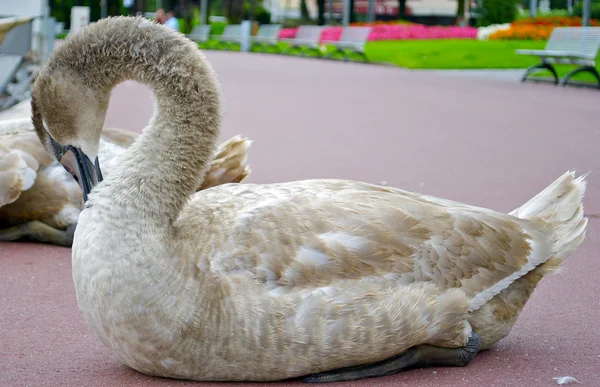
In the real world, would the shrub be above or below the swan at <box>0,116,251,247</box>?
above

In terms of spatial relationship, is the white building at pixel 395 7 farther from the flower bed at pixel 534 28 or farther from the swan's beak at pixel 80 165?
the swan's beak at pixel 80 165

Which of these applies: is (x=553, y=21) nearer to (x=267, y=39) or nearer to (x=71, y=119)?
(x=267, y=39)

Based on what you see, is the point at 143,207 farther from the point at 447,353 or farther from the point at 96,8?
the point at 96,8

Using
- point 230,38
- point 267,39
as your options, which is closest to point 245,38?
point 267,39

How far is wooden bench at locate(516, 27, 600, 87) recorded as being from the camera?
1739cm

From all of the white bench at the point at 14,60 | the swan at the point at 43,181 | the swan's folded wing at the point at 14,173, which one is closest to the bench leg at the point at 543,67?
the white bench at the point at 14,60

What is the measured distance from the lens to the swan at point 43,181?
17.8ft

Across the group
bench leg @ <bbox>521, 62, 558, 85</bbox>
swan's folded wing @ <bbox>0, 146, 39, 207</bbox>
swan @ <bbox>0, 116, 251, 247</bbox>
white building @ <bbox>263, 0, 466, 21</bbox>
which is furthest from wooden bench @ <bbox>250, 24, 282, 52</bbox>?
swan's folded wing @ <bbox>0, 146, 39, 207</bbox>

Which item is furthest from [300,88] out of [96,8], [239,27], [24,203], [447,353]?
[96,8]

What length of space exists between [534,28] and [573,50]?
36.5ft

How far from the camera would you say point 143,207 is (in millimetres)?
3391

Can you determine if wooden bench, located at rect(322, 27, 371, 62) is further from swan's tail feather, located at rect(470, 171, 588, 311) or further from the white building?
the white building

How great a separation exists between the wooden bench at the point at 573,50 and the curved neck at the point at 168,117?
14835 mm

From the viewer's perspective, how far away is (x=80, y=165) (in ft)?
12.1
